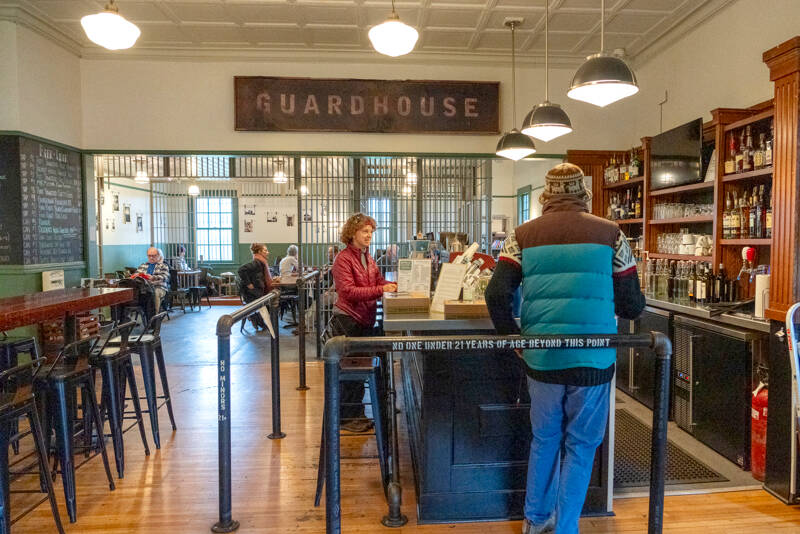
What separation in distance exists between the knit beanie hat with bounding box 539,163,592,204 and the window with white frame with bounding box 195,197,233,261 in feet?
43.1

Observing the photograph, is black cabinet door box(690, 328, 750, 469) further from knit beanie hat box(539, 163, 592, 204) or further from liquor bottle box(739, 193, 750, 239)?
knit beanie hat box(539, 163, 592, 204)

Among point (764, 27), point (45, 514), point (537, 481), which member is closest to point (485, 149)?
point (764, 27)

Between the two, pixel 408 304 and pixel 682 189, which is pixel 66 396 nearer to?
pixel 408 304

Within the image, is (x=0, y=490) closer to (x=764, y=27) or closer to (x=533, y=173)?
(x=764, y=27)

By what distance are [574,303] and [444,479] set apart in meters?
1.16

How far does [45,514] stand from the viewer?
9.16 feet

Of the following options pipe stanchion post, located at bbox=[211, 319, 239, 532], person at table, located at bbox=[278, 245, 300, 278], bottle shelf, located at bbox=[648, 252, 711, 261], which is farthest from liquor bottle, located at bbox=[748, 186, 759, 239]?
person at table, located at bbox=[278, 245, 300, 278]

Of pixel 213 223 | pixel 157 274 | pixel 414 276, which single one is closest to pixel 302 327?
pixel 414 276

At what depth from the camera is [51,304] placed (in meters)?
3.25

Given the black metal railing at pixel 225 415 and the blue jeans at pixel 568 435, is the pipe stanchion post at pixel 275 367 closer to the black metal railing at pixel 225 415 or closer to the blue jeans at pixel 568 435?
the black metal railing at pixel 225 415

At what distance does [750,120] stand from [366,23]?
3.74m

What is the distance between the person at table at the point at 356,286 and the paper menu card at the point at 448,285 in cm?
75

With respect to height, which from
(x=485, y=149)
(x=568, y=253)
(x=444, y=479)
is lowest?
(x=444, y=479)

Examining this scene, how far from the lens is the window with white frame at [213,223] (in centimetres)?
1431
